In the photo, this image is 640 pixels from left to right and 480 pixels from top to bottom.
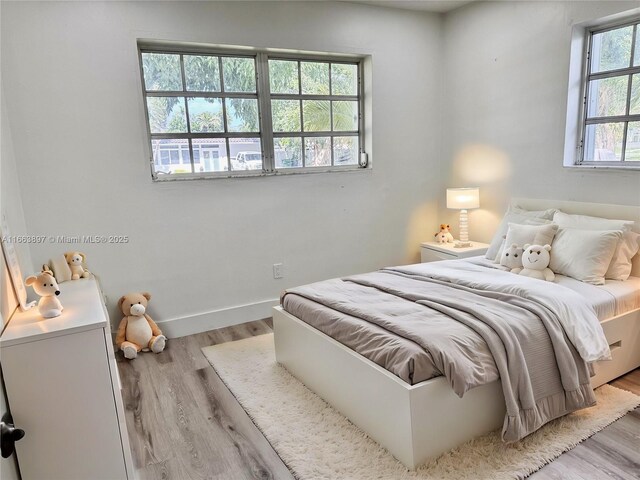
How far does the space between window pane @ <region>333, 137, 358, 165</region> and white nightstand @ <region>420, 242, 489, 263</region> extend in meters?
1.07

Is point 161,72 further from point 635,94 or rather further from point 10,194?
point 635,94

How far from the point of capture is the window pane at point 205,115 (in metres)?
3.41

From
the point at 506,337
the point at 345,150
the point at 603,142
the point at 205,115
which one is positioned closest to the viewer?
the point at 506,337

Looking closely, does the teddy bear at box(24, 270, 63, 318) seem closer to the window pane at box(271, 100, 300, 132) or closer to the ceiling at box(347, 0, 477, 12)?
the window pane at box(271, 100, 300, 132)

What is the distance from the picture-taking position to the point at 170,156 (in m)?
3.39

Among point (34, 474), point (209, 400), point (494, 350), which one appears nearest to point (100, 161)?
point (209, 400)

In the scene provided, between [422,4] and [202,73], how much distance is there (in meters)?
2.09

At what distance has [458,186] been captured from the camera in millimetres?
4352

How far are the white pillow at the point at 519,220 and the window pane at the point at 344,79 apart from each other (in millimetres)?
1799

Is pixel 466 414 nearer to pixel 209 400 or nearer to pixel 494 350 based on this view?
pixel 494 350

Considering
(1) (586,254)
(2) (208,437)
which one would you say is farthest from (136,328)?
(1) (586,254)

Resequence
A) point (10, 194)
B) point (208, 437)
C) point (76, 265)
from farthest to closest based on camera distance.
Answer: point (76, 265) → point (10, 194) → point (208, 437)

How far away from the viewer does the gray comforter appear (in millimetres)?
1902

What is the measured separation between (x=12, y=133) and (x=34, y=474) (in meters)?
2.15
